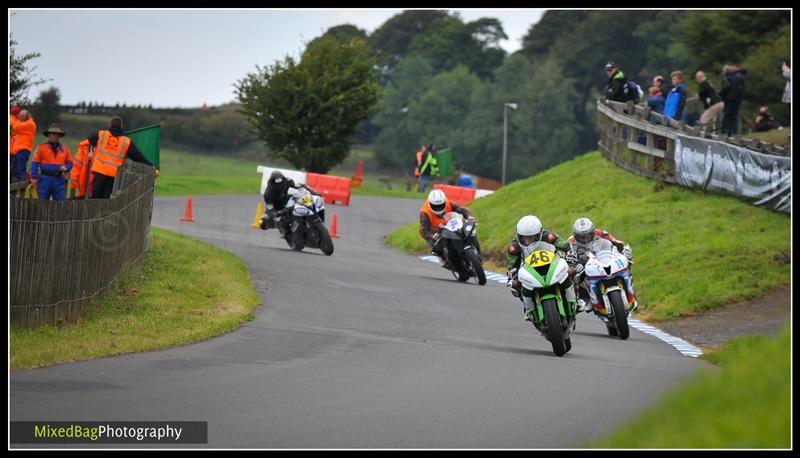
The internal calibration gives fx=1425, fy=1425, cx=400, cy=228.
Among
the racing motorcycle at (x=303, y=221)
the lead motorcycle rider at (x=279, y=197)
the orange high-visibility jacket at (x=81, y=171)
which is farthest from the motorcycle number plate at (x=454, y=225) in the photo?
the orange high-visibility jacket at (x=81, y=171)

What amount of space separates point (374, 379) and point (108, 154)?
34.4ft

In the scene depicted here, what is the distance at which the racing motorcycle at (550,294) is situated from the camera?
14.2 metres

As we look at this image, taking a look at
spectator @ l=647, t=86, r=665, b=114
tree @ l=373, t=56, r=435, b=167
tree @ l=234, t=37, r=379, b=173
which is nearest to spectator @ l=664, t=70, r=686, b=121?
spectator @ l=647, t=86, r=665, b=114

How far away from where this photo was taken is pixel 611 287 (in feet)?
54.2

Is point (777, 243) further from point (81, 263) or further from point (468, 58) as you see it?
point (468, 58)

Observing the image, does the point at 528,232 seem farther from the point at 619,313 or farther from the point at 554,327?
the point at 619,313

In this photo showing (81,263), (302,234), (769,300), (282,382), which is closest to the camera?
(282,382)

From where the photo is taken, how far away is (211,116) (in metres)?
87.6

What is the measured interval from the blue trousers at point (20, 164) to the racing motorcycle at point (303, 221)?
5.51m

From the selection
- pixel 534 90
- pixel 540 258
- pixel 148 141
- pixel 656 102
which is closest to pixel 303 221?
pixel 148 141

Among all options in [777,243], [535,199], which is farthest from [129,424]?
[535,199]

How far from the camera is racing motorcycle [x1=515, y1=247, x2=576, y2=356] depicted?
46.7 feet

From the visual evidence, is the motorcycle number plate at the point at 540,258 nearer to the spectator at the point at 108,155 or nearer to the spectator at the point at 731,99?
the spectator at the point at 108,155

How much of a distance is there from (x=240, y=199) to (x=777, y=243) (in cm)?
2364
